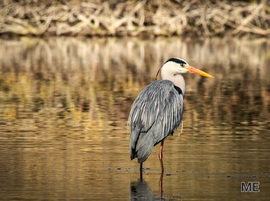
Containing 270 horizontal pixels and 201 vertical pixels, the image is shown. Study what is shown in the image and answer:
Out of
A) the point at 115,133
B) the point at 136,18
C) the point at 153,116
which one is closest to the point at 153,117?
the point at 153,116

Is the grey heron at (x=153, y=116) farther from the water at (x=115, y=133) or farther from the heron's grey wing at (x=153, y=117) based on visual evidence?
the water at (x=115, y=133)

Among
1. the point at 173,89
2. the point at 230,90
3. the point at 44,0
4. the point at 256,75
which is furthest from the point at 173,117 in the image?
the point at 44,0

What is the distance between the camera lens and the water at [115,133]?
9.98 m

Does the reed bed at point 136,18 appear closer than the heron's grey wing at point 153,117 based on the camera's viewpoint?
No

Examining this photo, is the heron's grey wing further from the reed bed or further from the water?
the reed bed

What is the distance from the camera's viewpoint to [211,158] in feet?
38.1

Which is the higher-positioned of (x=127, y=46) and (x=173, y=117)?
Answer: (x=173, y=117)

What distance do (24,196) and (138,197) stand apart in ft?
3.49

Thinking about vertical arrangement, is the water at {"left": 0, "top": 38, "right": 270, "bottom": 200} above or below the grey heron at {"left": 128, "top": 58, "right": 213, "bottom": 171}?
below

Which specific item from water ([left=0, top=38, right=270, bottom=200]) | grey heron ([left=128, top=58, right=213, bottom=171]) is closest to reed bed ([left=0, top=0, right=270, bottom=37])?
water ([left=0, top=38, right=270, bottom=200])

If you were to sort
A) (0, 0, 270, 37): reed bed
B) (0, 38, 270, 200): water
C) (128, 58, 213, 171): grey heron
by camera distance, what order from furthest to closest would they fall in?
(0, 0, 270, 37): reed bed, (128, 58, 213, 171): grey heron, (0, 38, 270, 200): water

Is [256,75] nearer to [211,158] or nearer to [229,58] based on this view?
[229,58]

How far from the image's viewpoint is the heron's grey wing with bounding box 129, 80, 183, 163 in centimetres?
1062

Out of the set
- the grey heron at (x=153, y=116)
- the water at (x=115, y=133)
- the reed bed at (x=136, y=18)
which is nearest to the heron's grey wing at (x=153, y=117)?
the grey heron at (x=153, y=116)
